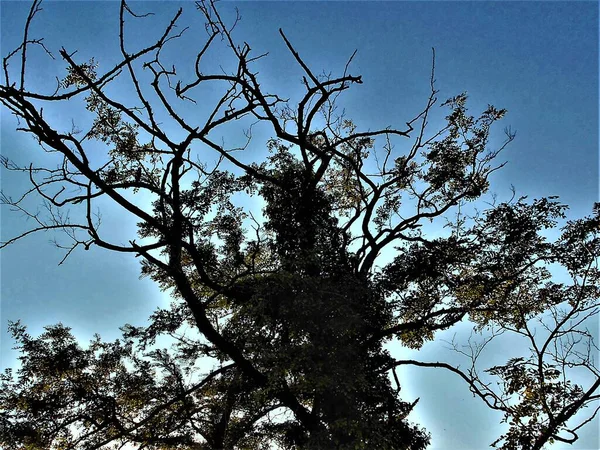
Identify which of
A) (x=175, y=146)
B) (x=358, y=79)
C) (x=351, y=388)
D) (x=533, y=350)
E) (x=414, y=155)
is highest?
(x=414, y=155)

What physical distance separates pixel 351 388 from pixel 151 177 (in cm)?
590

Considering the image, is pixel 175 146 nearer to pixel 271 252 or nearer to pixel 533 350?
pixel 271 252

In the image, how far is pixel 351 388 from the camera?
7254 mm

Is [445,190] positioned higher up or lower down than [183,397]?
higher up

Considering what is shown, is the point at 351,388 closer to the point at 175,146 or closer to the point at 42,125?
the point at 175,146

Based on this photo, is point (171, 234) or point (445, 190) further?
point (445, 190)

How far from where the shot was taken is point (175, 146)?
8.47 metres

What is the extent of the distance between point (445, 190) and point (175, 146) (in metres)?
6.53

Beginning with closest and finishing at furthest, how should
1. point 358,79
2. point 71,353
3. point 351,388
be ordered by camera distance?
1. point 351,388
2. point 358,79
3. point 71,353

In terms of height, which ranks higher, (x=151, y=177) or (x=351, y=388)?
(x=151, y=177)

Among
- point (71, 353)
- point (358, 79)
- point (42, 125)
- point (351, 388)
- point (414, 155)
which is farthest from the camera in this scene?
point (414, 155)

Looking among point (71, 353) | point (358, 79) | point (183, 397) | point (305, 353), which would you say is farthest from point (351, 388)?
point (71, 353)

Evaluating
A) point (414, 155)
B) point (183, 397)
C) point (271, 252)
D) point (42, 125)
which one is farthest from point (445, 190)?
point (42, 125)

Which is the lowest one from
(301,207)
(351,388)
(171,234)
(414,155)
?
(351,388)
